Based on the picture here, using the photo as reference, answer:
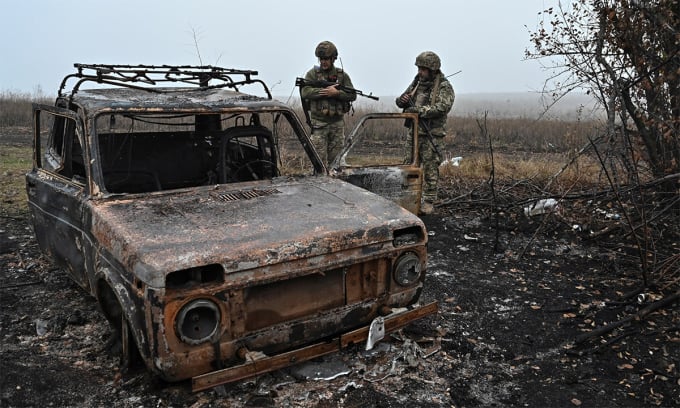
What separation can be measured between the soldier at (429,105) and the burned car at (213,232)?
2.56 m

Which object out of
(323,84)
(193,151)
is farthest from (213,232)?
(323,84)

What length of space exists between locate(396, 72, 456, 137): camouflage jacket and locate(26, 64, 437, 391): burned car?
257 cm

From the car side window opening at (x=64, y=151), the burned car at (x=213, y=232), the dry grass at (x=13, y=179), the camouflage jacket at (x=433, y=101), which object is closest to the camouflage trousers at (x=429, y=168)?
the camouflage jacket at (x=433, y=101)

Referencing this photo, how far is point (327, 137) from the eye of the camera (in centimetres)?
740

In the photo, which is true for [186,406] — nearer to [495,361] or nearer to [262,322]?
[262,322]

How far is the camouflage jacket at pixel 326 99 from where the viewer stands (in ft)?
22.7

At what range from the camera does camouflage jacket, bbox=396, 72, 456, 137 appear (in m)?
7.22

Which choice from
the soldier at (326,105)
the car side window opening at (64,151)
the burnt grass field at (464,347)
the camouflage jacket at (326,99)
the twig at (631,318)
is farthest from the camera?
the soldier at (326,105)

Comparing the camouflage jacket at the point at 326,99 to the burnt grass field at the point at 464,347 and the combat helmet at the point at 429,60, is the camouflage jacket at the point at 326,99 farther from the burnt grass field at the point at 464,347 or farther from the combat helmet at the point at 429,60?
the burnt grass field at the point at 464,347

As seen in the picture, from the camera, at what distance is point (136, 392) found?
3158 millimetres

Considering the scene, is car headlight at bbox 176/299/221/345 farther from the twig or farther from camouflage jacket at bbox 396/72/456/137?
camouflage jacket at bbox 396/72/456/137

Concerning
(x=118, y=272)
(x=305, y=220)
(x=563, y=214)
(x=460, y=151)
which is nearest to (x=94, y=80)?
(x=118, y=272)

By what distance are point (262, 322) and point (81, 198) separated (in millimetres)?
1539

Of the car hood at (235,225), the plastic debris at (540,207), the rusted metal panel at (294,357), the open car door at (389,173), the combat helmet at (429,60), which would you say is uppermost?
the combat helmet at (429,60)
